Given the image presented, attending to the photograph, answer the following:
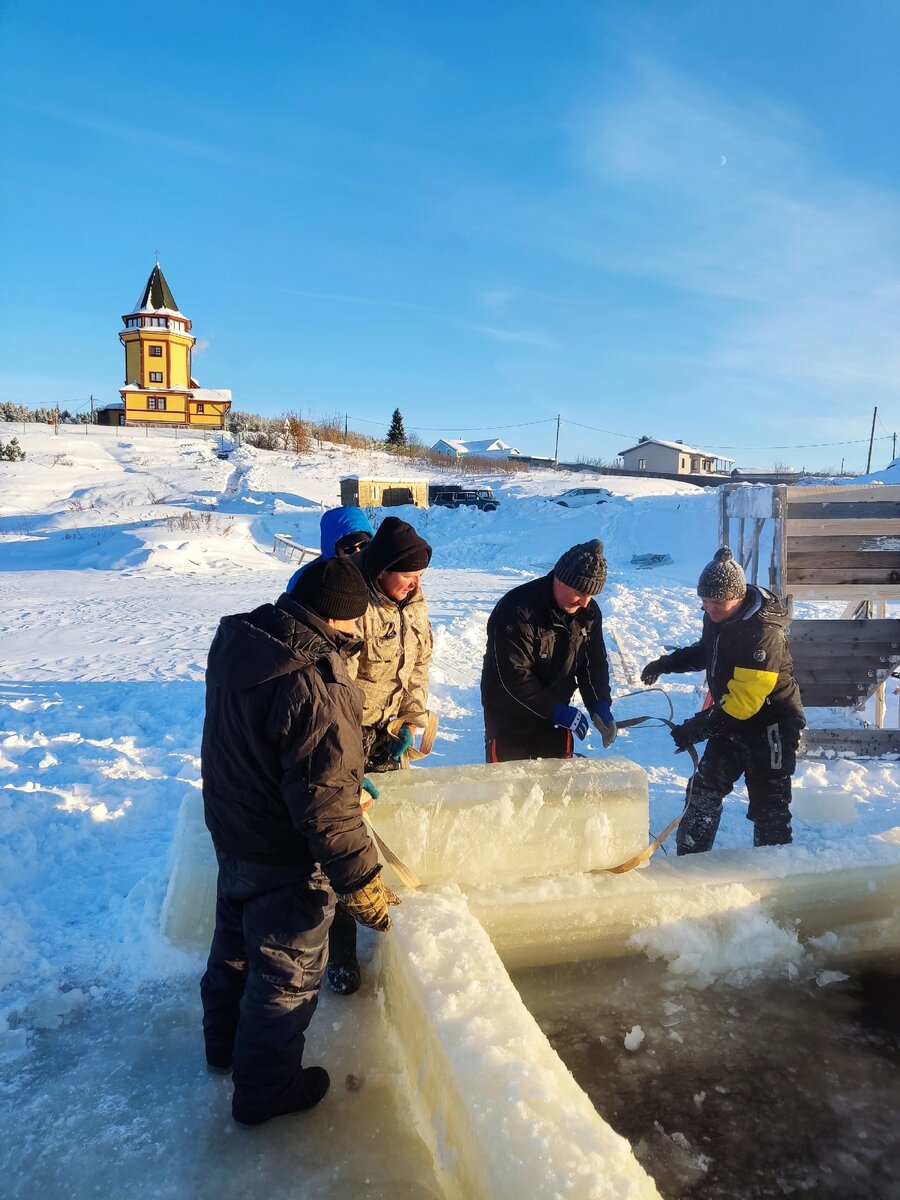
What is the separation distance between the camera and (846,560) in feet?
20.5

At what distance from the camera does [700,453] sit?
5219 cm

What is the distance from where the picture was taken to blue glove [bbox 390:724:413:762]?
329 cm

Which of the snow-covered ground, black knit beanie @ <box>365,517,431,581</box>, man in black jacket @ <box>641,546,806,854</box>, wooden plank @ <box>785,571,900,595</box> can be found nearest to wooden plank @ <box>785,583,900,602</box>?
wooden plank @ <box>785,571,900,595</box>

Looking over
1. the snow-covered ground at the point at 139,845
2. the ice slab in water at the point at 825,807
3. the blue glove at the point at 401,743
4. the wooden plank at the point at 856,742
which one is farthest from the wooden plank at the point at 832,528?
the blue glove at the point at 401,743

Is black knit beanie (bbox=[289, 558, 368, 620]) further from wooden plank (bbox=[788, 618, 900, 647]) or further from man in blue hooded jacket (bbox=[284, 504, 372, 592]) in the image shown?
wooden plank (bbox=[788, 618, 900, 647])

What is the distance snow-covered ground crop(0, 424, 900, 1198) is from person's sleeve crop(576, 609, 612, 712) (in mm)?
1121

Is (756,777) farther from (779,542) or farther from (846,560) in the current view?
(846,560)

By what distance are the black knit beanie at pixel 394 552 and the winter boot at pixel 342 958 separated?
1272 mm

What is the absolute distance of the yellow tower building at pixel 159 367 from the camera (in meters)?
42.1

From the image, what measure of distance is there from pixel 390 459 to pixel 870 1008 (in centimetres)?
3644

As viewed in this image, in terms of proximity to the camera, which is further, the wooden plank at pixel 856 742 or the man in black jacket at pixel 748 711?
the wooden plank at pixel 856 742

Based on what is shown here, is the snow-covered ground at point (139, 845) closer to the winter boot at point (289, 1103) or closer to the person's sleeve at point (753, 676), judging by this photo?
the winter boot at point (289, 1103)

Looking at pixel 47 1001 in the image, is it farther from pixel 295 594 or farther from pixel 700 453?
pixel 700 453

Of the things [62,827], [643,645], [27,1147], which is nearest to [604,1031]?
[27,1147]
